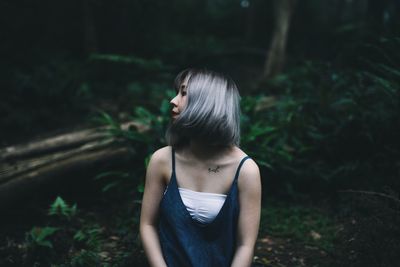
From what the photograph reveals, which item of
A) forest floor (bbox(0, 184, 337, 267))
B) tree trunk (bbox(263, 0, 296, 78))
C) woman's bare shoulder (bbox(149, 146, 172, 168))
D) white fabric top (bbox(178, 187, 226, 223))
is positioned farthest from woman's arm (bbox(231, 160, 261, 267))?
tree trunk (bbox(263, 0, 296, 78))

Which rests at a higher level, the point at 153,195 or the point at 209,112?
the point at 209,112

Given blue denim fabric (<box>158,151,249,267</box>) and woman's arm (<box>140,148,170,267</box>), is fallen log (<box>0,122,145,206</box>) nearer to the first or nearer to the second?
woman's arm (<box>140,148,170,267</box>)

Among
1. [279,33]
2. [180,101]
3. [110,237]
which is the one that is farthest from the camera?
[279,33]

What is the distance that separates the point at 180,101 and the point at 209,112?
21 cm

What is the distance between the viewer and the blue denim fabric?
7.99ft

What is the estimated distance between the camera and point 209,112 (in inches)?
92.3

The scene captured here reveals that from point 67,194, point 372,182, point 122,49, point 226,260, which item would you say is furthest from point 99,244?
point 122,49

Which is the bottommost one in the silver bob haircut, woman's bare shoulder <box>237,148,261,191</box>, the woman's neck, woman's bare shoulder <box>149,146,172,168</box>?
woman's bare shoulder <box>237,148,261,191</box>

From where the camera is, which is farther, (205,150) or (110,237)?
(110,237)

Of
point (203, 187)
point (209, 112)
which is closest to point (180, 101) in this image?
point (209, 112)

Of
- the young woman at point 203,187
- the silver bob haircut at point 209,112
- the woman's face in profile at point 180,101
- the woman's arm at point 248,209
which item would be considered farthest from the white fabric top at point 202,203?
the woman's face in profile at point 180,101

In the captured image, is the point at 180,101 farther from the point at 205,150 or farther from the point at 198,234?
the point at 198,234

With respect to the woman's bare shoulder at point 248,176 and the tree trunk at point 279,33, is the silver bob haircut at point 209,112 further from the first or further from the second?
the tree trunk at point 279,33

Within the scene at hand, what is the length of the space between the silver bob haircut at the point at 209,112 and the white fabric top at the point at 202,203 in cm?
30
